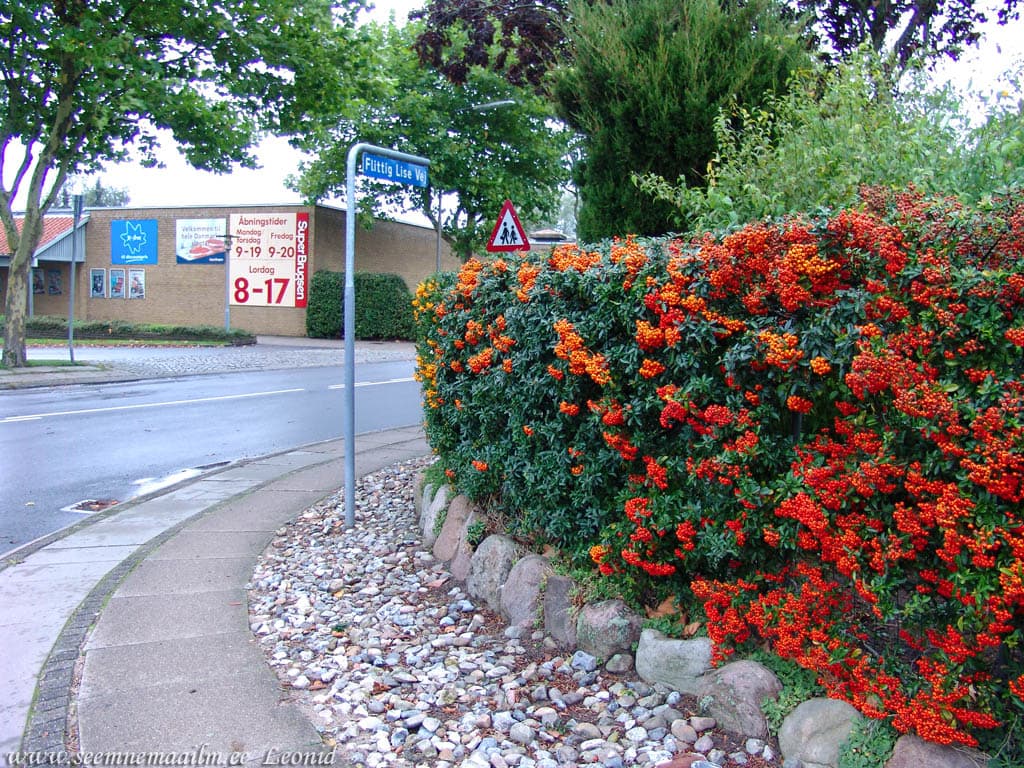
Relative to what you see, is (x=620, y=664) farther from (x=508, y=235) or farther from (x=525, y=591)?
(x=508, y=235)

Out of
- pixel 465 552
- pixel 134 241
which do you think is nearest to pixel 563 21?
pixel 465 552

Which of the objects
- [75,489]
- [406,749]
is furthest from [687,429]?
[75,489]

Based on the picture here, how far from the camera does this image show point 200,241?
36.5m

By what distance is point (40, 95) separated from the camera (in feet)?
59.0

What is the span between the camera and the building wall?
3519 centimetres

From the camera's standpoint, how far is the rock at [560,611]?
4.36 meters

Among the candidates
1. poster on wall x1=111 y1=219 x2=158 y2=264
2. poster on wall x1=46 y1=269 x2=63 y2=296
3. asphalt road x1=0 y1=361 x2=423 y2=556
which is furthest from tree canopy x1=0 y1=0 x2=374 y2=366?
poster on wall x1=46 y1=269 x2=63 y2=296

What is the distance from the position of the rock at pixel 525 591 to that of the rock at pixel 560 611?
87 mm

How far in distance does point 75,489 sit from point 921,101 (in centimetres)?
798

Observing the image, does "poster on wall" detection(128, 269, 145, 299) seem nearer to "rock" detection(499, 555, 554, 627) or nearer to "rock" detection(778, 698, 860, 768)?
"rock" detection(499, 555, 554, 627)

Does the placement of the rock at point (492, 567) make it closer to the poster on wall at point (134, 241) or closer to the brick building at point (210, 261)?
the brick building at point (210, 261)

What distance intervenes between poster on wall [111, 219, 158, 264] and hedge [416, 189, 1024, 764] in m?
36.7

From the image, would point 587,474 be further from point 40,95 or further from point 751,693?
point 40,95

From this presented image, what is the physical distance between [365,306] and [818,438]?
31247mm
